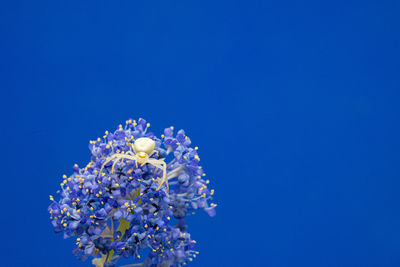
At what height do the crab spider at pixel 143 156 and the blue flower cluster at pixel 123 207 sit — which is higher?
the crab spider at pixel 143 156

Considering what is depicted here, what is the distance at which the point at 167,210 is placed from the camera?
1.75 meters

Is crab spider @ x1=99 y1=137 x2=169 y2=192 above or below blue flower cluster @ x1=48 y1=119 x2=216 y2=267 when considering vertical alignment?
above

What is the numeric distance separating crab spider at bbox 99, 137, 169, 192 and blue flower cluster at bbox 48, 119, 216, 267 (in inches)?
0.6

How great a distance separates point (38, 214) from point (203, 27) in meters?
1.35

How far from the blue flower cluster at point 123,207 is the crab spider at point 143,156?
0.01m

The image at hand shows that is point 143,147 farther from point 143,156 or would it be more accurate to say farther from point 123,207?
point 123,207

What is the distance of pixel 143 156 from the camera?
1745 millimetres

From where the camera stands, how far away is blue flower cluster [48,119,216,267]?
5.58 ft

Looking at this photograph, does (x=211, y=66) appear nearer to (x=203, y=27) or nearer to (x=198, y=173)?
(x=203, y=27)

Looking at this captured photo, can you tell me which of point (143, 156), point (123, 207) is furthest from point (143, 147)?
point (123, 207)

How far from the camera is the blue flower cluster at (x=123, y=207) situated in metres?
1.70

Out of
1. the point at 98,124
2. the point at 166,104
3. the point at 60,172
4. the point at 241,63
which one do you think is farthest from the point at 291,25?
the point at 60,172

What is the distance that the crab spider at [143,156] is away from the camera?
Answer: 5.69 ft

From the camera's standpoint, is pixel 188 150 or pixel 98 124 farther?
pixel 98 124
